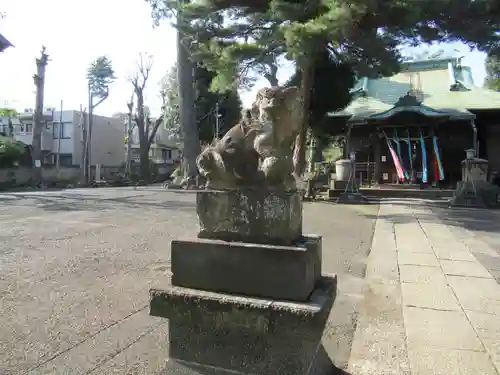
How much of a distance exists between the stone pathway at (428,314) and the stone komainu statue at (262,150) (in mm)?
1384

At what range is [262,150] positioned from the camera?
2.20m

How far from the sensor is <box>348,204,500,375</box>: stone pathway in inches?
101

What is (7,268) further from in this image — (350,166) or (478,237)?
(350,166)

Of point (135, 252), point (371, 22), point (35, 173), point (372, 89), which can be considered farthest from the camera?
point (35, 173)

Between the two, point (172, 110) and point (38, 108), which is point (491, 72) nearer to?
point (172, 110)

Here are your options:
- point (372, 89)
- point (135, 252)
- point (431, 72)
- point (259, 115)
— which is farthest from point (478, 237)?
point (431, 72)

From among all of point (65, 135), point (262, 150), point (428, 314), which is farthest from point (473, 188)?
point (65, 135)

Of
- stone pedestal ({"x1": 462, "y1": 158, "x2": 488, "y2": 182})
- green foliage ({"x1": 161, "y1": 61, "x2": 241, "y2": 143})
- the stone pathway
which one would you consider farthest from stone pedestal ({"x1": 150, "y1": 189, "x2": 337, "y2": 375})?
green foliage ({"x1": 161, "y1": 61, "x2": 241, "y2": 143})

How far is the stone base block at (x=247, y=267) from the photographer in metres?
2.02

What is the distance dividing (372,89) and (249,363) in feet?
74.1

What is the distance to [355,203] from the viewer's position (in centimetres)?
1402

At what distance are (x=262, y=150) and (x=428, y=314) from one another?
2.28 m

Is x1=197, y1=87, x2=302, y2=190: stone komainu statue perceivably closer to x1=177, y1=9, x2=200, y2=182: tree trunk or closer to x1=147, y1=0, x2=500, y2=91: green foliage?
x1=147, y1=0, x2=500, y2=91: green foliage

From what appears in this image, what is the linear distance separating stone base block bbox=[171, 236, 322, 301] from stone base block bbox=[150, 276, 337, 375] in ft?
0.20
